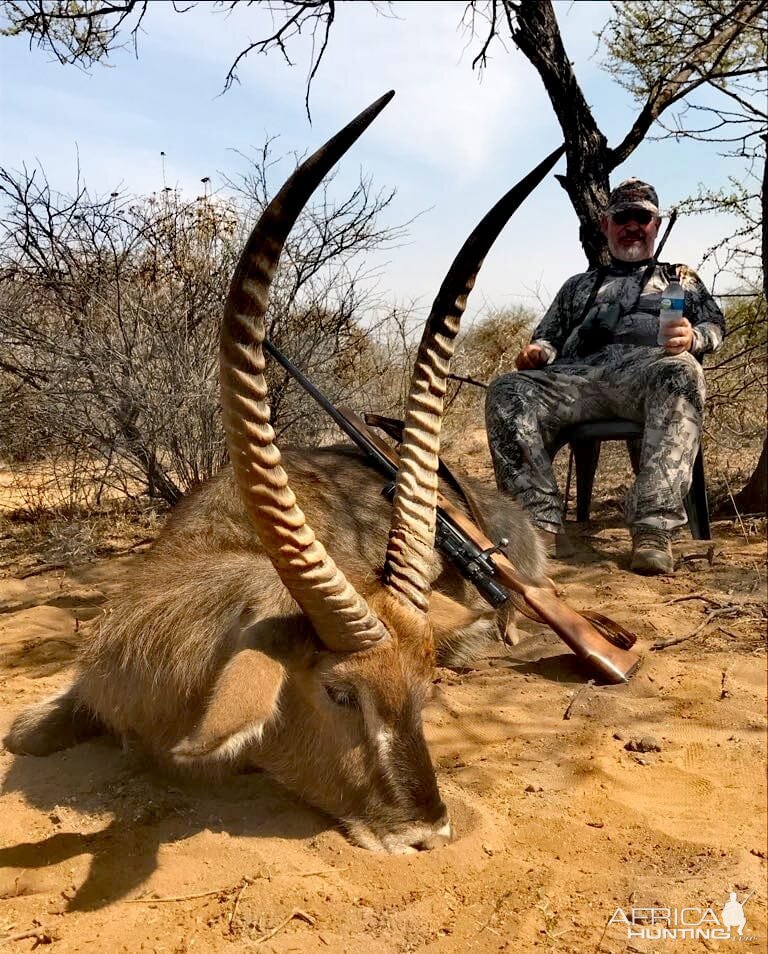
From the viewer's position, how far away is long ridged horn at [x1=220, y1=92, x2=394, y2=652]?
2.09 m

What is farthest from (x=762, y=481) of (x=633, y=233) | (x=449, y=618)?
(x=449, y=618)

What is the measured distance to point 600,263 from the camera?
24.7 feet

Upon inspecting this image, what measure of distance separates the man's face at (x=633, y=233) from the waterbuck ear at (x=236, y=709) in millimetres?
5584

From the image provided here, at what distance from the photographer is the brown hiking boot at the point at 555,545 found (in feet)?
18.9

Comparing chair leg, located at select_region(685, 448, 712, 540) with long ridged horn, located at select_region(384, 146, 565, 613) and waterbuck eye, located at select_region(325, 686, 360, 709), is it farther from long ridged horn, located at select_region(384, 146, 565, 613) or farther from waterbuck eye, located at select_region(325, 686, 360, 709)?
waterbuck eye, located at select_region(325, 686, 360, 709)

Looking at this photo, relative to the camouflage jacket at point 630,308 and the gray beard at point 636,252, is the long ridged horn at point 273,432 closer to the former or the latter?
the camouflage jacket at point 630,308

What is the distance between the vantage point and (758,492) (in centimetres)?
688

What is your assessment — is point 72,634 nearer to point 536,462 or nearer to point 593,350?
point 536,462

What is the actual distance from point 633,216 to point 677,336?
1403mm

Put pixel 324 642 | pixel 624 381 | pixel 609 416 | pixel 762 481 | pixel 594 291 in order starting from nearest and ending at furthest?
pixel 324 642 → pixel 624 381 → pixel 609 416 → pixel 594 291 → pixel 762 481

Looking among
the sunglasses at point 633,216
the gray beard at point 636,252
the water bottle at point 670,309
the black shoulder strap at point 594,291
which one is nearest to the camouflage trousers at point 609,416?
the water bottle at point 670,309

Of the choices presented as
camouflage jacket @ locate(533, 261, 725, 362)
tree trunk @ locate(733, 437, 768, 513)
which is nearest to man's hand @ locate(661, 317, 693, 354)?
camouflage jacket @ locate(533, 261, 725, 362)

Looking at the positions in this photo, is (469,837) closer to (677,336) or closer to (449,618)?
(449,618)

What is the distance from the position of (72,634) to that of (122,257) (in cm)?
293
